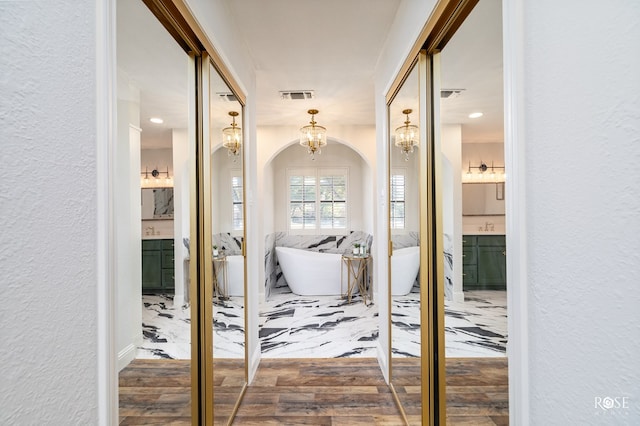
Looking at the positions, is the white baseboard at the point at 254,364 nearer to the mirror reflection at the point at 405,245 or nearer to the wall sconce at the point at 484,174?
the mirror reflection at the point at 405,245

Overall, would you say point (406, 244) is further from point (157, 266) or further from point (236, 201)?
point (157, 266)

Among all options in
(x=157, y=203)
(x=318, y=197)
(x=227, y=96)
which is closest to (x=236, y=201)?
(x=227, y=96)

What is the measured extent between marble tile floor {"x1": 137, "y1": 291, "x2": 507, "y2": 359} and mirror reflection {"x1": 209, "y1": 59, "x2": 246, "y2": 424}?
0.06 ft

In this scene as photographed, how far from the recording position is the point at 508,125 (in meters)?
0.81

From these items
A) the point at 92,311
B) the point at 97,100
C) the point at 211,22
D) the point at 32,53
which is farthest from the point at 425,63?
the point at 92,311

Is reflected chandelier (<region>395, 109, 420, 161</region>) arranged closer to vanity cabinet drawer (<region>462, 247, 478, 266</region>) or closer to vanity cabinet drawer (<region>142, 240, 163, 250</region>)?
vanity cabinet drawer (<region>462, 247, 478, 266</region>)

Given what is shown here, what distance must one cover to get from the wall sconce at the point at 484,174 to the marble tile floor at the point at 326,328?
0.35 m

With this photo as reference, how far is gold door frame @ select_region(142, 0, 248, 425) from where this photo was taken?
1.61 m

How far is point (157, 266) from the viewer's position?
1222 mm

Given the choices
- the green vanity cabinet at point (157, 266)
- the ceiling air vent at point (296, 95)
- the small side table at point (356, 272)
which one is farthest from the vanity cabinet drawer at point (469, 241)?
the small side table at point (356, 272)

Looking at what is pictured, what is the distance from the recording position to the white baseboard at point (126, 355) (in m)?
0.94

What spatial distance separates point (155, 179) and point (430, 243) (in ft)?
4.29

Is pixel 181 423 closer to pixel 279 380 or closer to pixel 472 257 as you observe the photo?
pixel 279 380

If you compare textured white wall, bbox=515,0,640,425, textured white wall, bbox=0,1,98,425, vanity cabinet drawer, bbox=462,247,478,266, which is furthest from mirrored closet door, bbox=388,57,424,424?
textured white wall, bbox=0,1,98,425
